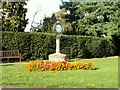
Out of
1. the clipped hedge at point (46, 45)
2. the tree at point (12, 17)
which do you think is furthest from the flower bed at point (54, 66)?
the tree at point (12, 17)

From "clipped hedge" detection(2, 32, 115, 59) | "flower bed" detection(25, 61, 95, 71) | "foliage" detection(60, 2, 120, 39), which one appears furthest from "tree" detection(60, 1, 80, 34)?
"flower bed" detection(25, 61, 95, 71)

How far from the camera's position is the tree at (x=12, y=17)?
23.3m

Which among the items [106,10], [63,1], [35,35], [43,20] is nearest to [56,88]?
[35,35]

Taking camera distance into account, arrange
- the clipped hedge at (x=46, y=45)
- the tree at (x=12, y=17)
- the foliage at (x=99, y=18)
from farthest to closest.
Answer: the foliage at (x=99, y=18) → the tree at (x=12, y=17) → the clipped hedge at (x=46, y=45)

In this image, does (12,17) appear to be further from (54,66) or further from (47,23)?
(47,23)

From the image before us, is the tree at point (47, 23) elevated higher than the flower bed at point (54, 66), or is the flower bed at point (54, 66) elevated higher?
the tree at point (47, 23)

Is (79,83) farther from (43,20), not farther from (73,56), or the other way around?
(43,20)

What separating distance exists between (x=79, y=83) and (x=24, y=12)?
16.1 metres

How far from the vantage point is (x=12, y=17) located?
23.5 meters

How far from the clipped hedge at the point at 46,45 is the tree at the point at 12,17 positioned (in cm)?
251

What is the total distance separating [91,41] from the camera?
2506 cm

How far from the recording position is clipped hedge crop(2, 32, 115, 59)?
2092cm

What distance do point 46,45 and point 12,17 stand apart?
13.1 feet

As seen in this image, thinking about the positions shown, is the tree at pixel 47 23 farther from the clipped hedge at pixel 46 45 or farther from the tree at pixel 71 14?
the clipped hedge at pixel 46 45
